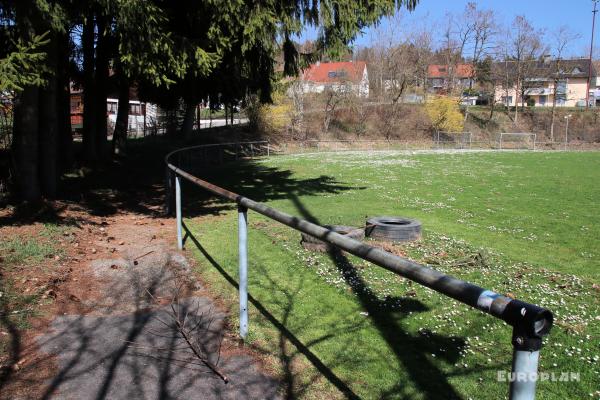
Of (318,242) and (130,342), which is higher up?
(318,242)

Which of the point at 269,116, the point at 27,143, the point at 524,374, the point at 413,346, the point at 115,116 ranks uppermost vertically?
the point at 115,116

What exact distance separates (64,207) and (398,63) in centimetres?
5111

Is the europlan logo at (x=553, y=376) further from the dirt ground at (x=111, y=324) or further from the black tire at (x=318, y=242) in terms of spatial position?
the black tire at (x=318, y=242)

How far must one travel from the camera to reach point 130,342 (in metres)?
4.21

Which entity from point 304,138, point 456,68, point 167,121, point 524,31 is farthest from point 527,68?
point 167,121

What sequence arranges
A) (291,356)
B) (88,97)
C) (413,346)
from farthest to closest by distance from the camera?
(88,97) → (413,346) → (291,356)

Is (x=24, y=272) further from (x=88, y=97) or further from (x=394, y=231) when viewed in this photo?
(x=88, y=97)

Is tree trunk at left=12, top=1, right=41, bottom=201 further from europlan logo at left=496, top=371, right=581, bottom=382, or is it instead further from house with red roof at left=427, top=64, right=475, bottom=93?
house with red roof at left=427, top=64, right=475, bottom=93

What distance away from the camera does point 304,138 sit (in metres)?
46.2

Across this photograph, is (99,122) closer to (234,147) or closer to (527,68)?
(234,147)

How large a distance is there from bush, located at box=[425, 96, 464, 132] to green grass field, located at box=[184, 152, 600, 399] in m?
45.3

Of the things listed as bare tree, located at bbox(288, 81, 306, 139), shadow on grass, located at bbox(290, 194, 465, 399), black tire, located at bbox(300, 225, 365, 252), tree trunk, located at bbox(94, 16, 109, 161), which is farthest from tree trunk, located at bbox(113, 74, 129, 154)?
bare tree, located at bbox(288, 81, 306, 139)

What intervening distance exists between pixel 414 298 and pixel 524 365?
391 cm

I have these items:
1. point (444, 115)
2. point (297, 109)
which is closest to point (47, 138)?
point (297, 109)
